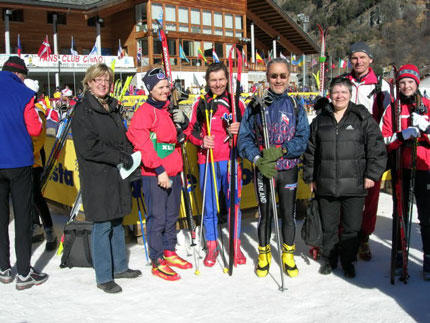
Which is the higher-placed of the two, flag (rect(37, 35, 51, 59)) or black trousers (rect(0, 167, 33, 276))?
flag (rect(37, 35, 51, 59))

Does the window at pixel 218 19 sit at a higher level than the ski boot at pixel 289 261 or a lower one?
higher

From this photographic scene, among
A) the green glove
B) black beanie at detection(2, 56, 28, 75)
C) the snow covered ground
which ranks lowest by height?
the snow covered ground

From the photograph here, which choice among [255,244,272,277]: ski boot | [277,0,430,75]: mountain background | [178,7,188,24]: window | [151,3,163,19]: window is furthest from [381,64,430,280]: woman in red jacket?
[277,0,430,75]: mountain background

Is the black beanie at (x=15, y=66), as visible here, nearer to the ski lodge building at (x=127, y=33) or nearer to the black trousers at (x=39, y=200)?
the black trousers at (x=39, y=200)

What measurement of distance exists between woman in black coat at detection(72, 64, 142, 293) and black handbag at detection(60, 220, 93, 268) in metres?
0.53

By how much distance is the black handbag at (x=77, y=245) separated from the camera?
4094 mm

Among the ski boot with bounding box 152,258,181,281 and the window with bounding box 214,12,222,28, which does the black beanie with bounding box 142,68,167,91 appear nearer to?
the ski boot with bounding box 152,258,181,281

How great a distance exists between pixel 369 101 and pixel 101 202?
2734 millimetres

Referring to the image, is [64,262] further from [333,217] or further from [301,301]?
[333,217]

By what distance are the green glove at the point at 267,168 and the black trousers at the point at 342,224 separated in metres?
0.64

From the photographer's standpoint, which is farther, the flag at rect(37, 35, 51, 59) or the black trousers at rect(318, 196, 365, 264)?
the flag at rect(37, 35, 51, 59)

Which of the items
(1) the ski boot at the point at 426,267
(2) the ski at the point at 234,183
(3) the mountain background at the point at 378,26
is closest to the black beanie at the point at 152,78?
(2) the ski at the point at 234,183

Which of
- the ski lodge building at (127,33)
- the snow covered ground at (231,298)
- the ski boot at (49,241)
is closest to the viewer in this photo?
the snow covered ground at (231,298)

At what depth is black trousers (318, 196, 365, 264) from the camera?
371 cm
